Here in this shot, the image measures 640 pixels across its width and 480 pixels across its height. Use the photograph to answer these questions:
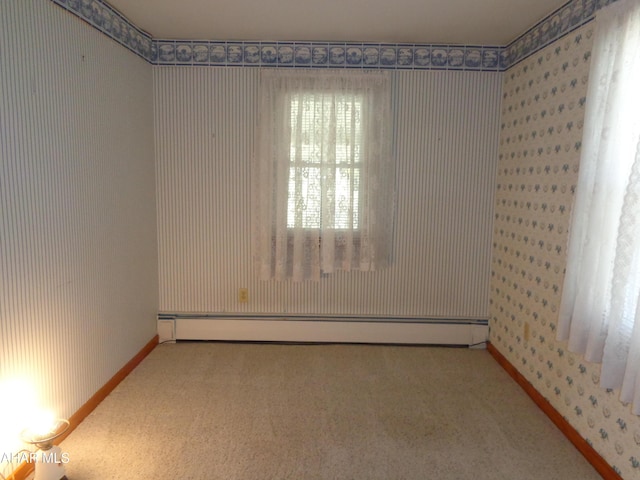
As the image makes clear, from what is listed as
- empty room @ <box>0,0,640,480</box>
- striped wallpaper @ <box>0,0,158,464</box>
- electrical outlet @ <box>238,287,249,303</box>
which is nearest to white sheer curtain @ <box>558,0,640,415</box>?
empty room @ <box>0,0,640,480</box>

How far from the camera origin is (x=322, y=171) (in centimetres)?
325

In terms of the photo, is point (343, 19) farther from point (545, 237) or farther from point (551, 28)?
point (545, 237)

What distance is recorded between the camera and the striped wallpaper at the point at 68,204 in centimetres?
184

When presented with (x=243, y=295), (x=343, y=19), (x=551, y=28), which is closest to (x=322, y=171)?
(x=343, y=19)

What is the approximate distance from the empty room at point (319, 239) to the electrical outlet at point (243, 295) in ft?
0.13

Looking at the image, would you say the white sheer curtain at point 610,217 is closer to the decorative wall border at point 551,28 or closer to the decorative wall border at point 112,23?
the decorative wall border at point 551,28

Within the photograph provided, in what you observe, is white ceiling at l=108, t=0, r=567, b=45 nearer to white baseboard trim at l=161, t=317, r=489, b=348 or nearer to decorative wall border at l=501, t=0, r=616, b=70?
decorative wall border at l=501, t=0, r=616, b=70

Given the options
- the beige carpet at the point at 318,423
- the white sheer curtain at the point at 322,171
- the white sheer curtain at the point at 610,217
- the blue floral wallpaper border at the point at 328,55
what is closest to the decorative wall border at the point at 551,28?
the blue floral wallpaper border at the point at 328,55

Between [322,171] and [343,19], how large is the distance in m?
0.99

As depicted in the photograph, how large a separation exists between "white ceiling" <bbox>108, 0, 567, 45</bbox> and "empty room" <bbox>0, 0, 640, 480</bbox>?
0.02 meters

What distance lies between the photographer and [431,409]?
8.47 feet

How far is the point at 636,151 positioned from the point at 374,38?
1.97m

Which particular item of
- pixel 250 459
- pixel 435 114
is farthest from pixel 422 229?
pixel 250 459

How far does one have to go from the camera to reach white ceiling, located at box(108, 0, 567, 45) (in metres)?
2.52
